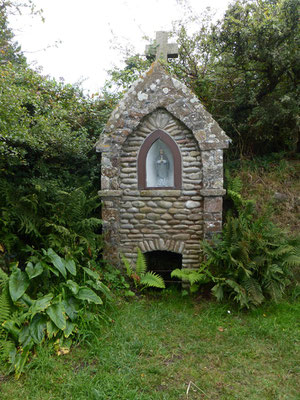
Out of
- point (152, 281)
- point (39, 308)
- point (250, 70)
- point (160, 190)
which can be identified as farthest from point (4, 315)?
point (250, 70)

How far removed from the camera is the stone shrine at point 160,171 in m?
4.96

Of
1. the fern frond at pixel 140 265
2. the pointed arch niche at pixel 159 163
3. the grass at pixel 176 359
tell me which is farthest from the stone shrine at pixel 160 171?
the grass at pixel 176 359

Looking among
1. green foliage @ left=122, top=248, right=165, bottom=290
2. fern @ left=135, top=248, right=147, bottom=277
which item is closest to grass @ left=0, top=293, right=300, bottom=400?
green foliage @ left=122, top=248, right=165, bottom=290

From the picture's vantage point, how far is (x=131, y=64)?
25.7 ft

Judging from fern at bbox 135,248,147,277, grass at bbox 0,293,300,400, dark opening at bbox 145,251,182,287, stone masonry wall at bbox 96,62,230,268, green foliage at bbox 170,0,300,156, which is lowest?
grass at bbox 0,293,300,400

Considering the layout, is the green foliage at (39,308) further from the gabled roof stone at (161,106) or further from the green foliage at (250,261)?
the gabled roof stone at (161,106)

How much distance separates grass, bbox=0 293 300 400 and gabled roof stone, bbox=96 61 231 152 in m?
2.82

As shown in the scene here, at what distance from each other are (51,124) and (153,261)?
341cm

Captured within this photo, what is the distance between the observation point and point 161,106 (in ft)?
16.3

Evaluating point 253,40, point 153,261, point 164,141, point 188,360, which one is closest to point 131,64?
point 253,40

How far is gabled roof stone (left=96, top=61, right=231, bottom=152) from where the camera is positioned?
493 centimetres

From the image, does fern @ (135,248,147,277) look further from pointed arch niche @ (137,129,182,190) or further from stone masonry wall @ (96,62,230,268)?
pointed arch niche @ (137,129,182,190)

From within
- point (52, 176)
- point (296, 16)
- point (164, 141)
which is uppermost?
point (296, 16)

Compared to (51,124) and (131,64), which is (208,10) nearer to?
(131,64)
